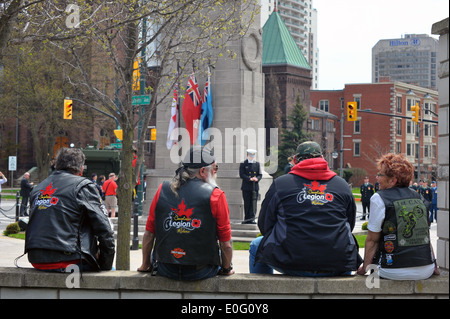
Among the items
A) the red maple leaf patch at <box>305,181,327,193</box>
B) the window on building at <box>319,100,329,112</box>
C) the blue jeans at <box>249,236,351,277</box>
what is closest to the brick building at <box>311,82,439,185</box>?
the window on building at <box>319,100,329,112</box>

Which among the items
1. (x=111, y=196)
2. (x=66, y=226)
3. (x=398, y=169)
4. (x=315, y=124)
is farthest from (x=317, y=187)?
(x=315, y=124)

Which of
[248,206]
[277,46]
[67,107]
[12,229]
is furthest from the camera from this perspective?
[277,46]

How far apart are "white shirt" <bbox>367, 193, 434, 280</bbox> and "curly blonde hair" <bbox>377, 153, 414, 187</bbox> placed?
0.26m

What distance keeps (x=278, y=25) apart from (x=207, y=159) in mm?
87554

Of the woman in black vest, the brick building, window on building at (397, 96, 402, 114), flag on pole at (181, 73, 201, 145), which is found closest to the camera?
the woman in black vest

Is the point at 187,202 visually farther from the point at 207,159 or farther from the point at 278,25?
the point at 278,25

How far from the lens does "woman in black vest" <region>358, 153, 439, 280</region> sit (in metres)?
5.64

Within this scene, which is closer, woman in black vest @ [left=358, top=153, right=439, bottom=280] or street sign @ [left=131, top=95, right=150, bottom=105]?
woman in black vest @ [left=358, top=153, right=439, bottom=280]

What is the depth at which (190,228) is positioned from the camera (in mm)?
5617

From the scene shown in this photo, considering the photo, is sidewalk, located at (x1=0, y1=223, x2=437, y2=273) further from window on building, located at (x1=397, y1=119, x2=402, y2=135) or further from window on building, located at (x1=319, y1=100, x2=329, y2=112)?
window on building, located at (x1=319, y1=100, x2=329, y2=112)

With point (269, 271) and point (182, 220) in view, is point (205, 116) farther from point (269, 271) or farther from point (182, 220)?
point (182, 220)

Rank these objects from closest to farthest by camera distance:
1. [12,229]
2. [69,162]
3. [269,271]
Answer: [69,162] < [269,271] < [12,229]

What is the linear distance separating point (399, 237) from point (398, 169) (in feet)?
2.00

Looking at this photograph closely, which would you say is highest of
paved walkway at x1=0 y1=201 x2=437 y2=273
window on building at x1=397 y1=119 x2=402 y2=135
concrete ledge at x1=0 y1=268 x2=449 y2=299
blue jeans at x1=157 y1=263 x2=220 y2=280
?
window on building at x1=397 y1=119 x2=402 y2=135
